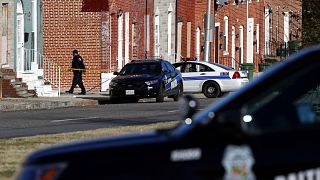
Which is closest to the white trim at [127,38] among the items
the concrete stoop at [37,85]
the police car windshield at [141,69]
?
the concrete stoop at [37,85]

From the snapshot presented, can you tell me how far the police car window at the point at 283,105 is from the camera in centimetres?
604

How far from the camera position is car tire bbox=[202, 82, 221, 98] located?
40938 mm

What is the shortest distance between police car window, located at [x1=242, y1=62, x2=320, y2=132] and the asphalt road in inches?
554

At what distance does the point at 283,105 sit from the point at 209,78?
34705 millimetres

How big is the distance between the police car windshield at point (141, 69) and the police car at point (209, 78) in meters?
4.22

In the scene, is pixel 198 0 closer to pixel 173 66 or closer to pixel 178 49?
pixel 178 49

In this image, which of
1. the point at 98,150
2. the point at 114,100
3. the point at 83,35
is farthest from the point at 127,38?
the point at 98,150

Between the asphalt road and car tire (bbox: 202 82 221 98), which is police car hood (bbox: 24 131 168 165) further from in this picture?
car tire (bbox: 202 82 221 98)

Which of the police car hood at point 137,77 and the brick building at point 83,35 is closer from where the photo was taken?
the police car hood at point 137,77

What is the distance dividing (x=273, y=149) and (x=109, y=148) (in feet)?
3.06

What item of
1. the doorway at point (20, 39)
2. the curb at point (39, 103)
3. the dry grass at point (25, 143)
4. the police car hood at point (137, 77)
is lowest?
the dry grass at point (25, 143)

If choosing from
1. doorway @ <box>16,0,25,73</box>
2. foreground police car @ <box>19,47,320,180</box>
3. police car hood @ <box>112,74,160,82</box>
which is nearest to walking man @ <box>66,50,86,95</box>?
doorway @ <box>16,0,25,73</box>

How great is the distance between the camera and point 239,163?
18.4 ft

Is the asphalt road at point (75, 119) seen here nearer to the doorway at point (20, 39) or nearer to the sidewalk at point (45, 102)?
the sidewalk at point (45, 102)
